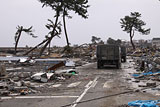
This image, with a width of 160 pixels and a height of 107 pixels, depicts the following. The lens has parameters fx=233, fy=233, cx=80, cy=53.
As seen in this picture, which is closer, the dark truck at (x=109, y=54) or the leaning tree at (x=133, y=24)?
the dark truck at (x=109, y=54)

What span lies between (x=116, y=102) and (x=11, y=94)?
188 inches

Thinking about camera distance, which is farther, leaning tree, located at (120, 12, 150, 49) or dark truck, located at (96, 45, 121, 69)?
leaning tree, located at (120, 12, 150, 49)

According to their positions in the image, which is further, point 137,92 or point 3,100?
point 137,92

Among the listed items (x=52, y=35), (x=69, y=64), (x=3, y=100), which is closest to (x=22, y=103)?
(x=3, y=100)

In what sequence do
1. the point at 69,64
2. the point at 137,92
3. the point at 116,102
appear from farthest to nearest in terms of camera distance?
the point at 69,64, the point at 137,92, the point at 116,102

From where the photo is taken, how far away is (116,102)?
795 cm

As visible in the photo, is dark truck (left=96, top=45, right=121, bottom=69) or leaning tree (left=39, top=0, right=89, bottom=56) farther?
leaning tree (left=39, top=0, right=89, bottom=56)

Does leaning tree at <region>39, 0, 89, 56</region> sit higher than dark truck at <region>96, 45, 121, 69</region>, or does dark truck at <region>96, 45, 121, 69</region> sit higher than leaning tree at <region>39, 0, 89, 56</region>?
leaning tree at <region>39, 0, 89, 56</region>

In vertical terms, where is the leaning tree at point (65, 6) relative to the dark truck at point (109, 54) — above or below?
above

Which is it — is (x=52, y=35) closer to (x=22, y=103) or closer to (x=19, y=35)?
(x=19, y=35)

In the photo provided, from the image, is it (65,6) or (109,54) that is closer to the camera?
(109,54)

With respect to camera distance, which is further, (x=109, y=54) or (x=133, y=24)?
(x=133, y=24)

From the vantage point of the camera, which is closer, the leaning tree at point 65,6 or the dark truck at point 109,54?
the dark truck at point 109,54

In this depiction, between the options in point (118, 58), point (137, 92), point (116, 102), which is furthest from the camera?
point (118, 58)
